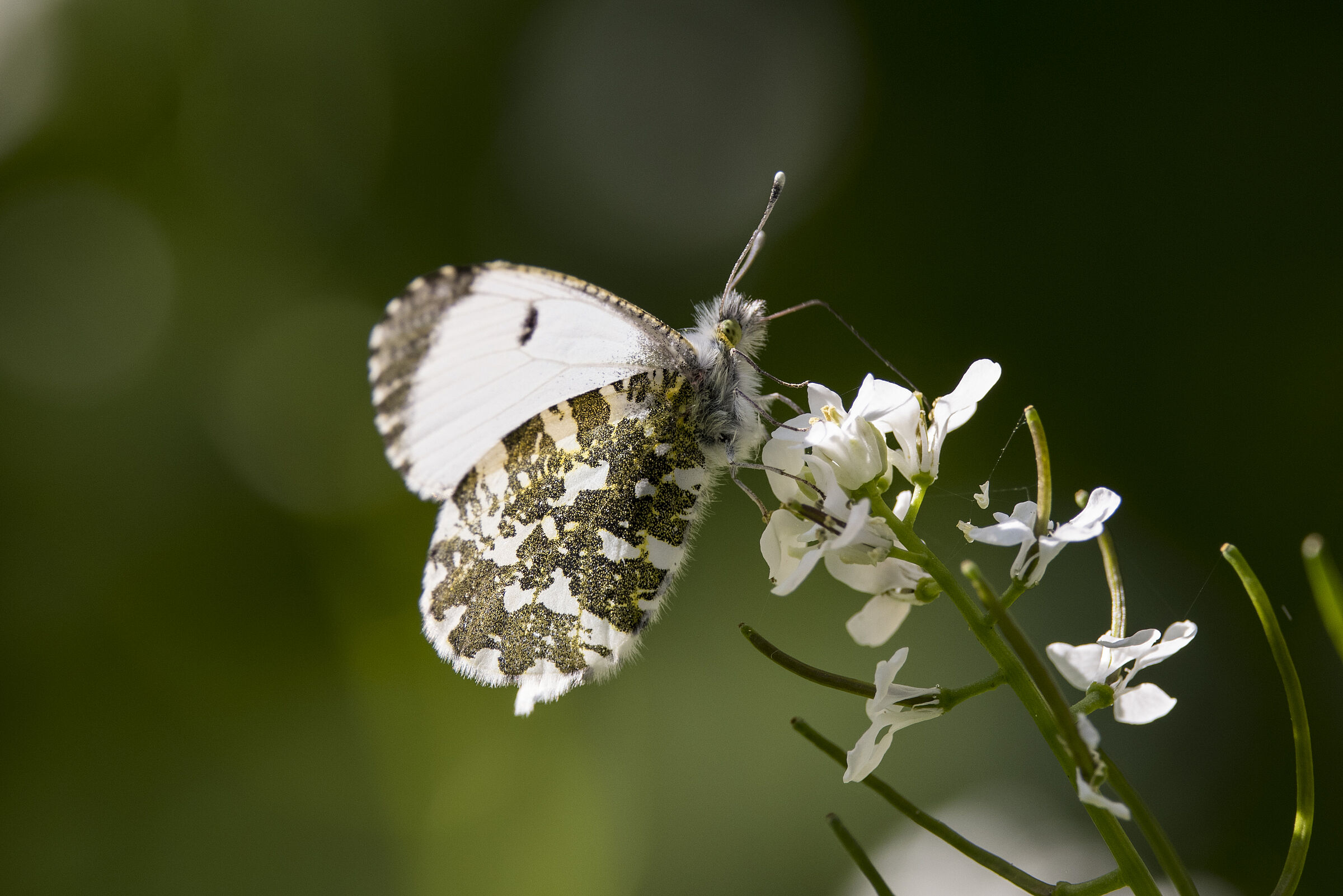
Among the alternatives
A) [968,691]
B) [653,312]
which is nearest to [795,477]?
[968,691]

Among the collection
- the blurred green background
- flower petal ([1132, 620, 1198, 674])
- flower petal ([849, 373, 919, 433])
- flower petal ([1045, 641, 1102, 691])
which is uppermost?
flower petal ([849, 373, 919, 433])

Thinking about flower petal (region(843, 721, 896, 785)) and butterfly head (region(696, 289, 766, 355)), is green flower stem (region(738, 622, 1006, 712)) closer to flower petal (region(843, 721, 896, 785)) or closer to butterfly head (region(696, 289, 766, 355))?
flower petal (region(843, 721, 896, 785))

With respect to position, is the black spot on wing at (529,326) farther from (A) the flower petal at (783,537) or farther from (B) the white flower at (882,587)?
(B) the white flower at (882,587)

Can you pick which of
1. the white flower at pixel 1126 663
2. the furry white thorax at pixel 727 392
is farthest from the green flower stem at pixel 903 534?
the furry white thorax at pixel 727 392

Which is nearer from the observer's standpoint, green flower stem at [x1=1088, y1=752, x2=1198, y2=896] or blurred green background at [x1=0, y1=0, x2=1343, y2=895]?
green flower stem at [x1=1088, y1=752, x2=1198, y2=896]

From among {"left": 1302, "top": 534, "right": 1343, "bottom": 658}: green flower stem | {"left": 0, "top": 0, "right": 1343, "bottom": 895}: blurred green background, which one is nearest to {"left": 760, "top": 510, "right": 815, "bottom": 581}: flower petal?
{"left": 1302, "top": 534, "right": 1343, "bottom": 658}: green flower stem
